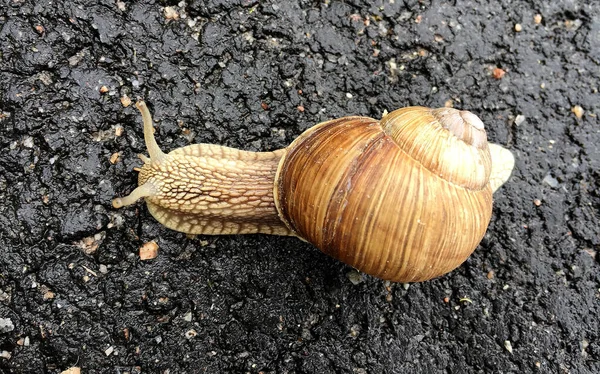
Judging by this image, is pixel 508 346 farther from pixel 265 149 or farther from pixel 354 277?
pixel 265 149

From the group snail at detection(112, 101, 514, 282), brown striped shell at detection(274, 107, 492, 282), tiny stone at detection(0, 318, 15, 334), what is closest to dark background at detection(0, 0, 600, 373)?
tiny stone at detection(0, 318, 15, 334)

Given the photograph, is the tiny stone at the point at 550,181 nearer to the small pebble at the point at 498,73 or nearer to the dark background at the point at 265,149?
the dark background at the point at 265,149

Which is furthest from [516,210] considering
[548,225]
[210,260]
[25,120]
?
[25,120]

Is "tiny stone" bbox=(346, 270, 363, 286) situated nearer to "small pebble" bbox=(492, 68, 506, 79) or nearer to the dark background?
the dark background

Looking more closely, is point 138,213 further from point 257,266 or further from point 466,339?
point 466,339

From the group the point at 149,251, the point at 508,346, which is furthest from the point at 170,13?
the point at 508,346

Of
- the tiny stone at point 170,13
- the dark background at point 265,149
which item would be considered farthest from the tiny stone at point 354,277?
the tiny stone at point 170,13
